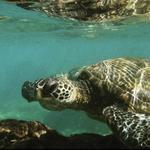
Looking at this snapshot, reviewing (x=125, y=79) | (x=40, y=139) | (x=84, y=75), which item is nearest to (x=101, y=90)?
(x=125, y=79)

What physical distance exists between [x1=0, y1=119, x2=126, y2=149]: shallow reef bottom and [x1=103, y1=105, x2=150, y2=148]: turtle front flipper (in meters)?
0.34

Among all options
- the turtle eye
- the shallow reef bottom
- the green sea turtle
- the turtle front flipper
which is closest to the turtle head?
the green sea turtle

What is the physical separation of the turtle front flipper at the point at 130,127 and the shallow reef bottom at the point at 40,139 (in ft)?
1.13

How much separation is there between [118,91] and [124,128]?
1.79 meters

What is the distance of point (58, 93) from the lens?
676 centimetres

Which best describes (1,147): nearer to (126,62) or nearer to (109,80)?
(109,80)

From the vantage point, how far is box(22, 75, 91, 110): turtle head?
6789 mm

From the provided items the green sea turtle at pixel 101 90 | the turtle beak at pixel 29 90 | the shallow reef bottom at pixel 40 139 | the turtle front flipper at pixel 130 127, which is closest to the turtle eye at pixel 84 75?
the green sea turtle at pixel 101 90

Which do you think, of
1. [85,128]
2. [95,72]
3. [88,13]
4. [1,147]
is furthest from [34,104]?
[1,147]

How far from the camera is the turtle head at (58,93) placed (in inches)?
267

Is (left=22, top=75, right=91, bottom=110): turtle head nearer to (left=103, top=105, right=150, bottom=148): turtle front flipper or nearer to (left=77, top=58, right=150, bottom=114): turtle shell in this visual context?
(left=77, top=58, right=150, bottom=114): turtle shell

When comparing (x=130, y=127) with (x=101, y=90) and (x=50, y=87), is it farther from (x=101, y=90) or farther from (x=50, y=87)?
(x=50, y=87)

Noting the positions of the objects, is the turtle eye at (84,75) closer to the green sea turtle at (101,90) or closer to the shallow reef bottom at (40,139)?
the green sea turtle at (101,90)

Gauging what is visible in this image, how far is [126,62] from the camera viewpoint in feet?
26.0
